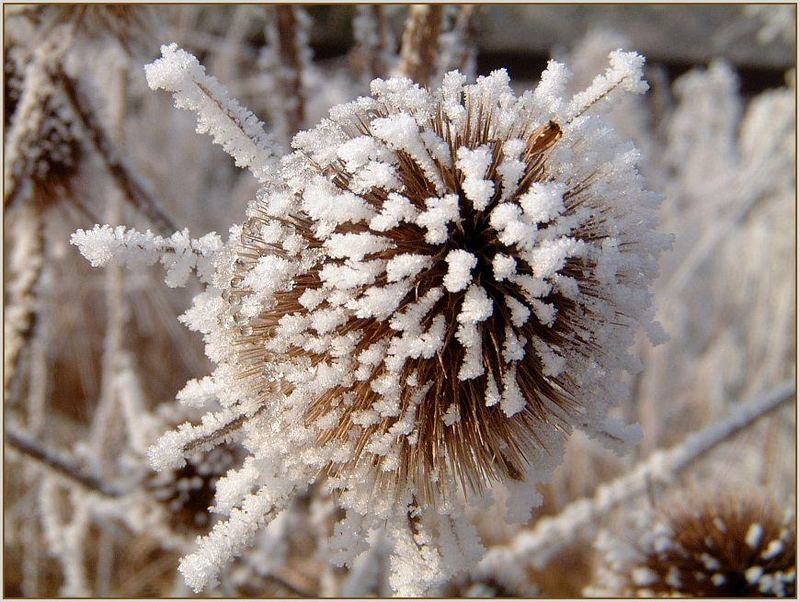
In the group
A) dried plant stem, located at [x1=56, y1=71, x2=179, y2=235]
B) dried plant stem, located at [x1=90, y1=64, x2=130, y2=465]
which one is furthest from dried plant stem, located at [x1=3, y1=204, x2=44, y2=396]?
dried plant stem, located at [x1=56, y1=71, x2=179, y2=235]

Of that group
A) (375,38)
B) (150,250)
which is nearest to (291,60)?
(375,38)

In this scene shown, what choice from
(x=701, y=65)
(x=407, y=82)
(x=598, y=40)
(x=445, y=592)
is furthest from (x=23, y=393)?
(x=701, y=65)

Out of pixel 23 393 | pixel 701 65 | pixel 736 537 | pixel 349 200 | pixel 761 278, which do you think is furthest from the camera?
pixel 701 65

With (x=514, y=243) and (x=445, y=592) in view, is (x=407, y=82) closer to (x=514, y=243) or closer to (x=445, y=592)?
(x=514, y=243)

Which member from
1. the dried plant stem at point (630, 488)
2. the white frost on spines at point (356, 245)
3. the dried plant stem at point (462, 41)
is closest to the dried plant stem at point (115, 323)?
the dried plant stem at point (462, 41)

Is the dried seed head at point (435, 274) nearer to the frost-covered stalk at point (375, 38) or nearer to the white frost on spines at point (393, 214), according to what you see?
the white frost on spines at point (393, 214)

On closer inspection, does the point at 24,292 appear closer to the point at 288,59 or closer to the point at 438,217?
the point at 288,59
